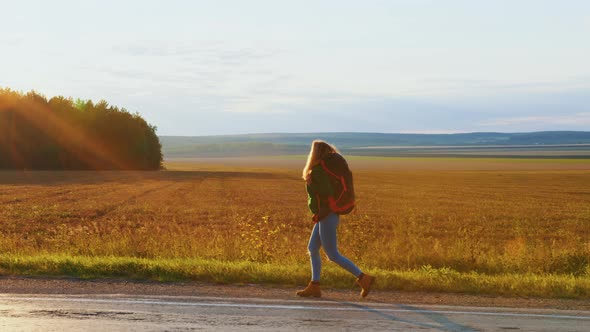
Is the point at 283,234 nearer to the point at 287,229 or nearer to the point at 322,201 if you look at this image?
the point at 287,229

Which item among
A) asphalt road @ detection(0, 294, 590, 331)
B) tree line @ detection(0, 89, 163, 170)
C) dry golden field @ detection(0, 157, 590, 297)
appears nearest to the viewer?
asphalt road @ detection(0, 294, 590, 331)

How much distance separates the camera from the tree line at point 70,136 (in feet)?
261

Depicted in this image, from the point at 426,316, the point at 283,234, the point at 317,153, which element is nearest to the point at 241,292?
the point at 317,153

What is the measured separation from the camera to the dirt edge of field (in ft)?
27.2

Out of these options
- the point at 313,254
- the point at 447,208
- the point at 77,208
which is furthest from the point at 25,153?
the point at 313,254

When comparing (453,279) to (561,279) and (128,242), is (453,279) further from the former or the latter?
(128,242)

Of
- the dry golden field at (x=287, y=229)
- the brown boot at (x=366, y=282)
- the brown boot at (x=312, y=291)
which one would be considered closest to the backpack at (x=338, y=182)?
the brown boot at (x=366, y=282)

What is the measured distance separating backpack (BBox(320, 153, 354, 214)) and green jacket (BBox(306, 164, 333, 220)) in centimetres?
5

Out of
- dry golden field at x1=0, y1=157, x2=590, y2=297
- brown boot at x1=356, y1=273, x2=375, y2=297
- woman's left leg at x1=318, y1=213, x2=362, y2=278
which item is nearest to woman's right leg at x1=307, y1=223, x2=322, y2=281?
woman's left leg at x1=318, y1=213, x2=362, y2=278

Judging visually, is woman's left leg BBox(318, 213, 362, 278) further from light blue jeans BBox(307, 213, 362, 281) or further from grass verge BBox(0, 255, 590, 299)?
grass verge BBox(0, 255, 590, 299)

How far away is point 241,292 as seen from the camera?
28.5 feet

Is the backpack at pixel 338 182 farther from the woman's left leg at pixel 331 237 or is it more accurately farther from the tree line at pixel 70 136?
the tree line at pixel 70 136

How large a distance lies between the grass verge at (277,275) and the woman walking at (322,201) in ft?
2.94

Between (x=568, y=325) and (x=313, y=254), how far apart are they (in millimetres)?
3018
